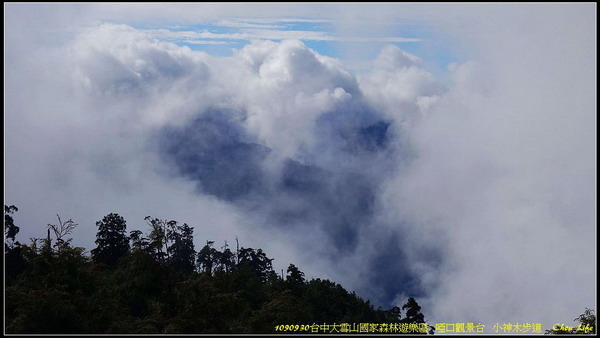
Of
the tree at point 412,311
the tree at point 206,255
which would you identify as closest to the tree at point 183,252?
the tree at point 206,255

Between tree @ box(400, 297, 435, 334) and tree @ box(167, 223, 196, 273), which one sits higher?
tree @ box(167, 223, 196, 273)

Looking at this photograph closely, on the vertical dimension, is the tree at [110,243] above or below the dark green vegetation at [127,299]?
above

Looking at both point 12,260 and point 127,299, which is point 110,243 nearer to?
point 12,260

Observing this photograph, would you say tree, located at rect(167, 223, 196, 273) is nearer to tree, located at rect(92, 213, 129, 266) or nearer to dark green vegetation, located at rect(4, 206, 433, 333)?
tree, located at rect(92, 213, 129, 266)

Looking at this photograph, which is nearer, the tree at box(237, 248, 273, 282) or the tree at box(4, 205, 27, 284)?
the tree at box(4, 205, 27, 284)

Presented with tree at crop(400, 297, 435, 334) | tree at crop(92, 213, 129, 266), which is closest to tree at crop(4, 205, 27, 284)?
tree at crop(92, 213, 129, 266)

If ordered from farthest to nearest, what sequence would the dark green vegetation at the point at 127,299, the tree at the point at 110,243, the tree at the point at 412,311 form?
1. the tree at the point at 110,243
2. the tree at the point at 412,311
3. the dark green vegetation at the point at 127,299

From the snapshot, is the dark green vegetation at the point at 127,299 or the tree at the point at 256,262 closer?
the dark green vegetation at the point at 127,299

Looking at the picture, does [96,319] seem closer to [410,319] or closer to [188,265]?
[410,319]

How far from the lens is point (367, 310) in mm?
39062

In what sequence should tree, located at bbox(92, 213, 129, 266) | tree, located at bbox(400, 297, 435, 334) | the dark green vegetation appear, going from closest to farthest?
1. the dark green vegetation
2. tree, located at bbox(400, 297, 435, 334)
3. tree, located at bbox(92, 213, 129, 266)

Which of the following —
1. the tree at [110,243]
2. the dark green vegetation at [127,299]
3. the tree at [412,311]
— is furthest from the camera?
the tree at [110,243]

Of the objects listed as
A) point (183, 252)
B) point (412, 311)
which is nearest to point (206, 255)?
point (183, 252)

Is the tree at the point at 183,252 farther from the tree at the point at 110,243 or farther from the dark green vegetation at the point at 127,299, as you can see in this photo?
the dark green vegetation at the point at 127,299
